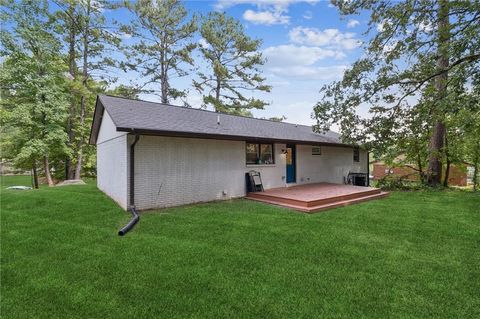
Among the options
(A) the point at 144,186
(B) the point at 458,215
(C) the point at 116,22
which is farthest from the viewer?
(C) the point at 116,22

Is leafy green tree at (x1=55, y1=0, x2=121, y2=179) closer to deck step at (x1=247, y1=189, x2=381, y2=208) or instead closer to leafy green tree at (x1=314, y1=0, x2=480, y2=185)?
deck step at (x1=247, y1=189, x2=381, y2=208)

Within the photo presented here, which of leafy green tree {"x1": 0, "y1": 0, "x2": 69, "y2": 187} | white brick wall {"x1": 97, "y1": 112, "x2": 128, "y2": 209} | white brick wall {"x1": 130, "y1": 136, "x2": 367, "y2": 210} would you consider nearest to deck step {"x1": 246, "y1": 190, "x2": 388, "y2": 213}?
white brick wall {"x1": 130, "y1": 136, "x2": 367, "y2": 210}

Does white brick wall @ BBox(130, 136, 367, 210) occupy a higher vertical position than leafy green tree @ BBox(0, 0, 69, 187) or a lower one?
lower

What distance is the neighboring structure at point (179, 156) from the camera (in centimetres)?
705

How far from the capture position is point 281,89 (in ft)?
66.3

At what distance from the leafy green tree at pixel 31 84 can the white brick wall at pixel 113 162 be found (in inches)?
215

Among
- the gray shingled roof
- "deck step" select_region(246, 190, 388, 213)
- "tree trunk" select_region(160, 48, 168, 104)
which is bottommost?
"deck step" select_region(246, 190, 388, 213)

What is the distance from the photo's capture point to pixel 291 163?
11.2 metres

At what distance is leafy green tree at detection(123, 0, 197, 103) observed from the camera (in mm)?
18234

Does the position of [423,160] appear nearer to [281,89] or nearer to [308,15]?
[308,15]

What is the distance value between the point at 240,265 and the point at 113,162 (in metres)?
6.57

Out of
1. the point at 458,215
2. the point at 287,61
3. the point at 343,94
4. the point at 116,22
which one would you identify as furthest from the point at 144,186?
the point at 116,22

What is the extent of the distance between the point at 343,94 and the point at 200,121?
5.47 meters

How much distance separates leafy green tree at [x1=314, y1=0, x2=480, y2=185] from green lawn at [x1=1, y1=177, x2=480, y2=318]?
10.3 ft
